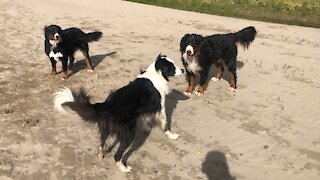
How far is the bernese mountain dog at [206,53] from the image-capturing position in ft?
27.8

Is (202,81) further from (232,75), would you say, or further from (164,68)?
(164,68)

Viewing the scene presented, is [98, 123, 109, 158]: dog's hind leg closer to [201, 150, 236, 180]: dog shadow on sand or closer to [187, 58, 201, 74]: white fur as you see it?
[201, 150, 236, 180]: dog shadow on sand

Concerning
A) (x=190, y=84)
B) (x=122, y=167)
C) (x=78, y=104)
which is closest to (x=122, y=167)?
(x=122, y=167)

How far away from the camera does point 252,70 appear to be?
38.0 ft

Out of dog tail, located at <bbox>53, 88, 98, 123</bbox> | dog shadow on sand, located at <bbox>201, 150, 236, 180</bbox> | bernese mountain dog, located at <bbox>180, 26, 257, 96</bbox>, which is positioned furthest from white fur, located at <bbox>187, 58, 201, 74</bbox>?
dog tail, located at <bbox>53, 88, 98, 123</bbox>

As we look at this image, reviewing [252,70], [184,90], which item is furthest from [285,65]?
[184,90]

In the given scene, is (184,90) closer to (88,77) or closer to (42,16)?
(88,77)

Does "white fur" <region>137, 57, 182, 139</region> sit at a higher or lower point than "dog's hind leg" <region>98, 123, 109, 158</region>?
higher

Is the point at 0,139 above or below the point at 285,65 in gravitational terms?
below

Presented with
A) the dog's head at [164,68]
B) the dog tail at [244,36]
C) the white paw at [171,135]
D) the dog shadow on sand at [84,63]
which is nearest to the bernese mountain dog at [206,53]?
the dog tail at [244,36]

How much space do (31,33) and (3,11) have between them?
4.98 meters

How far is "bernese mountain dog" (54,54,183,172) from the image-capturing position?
18.3 ft

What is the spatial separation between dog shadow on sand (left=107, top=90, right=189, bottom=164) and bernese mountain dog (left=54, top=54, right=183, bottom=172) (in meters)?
0.47

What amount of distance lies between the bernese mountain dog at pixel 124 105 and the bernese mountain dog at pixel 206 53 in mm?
1641
